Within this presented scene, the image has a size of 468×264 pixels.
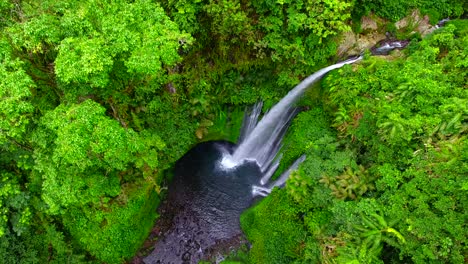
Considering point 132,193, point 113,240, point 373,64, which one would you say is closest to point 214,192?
point 132,193

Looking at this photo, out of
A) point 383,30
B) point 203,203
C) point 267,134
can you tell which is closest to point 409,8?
point 383,30

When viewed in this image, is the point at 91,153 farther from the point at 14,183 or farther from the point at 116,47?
the point at 14,183

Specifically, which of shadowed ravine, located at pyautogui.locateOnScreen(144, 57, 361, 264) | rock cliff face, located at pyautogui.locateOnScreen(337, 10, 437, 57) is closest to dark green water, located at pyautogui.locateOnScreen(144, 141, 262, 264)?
shadowed ravine, located at pyautogui.locateOnScreen(144, 57, 361, 264)

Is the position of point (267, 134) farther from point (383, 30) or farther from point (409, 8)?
point (409, 8)

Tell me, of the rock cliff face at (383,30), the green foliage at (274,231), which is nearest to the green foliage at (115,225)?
the green foliage at (274,231)

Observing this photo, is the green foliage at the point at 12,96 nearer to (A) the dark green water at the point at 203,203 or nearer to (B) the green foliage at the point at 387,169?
(A) the dark green water at the point at 203,203
